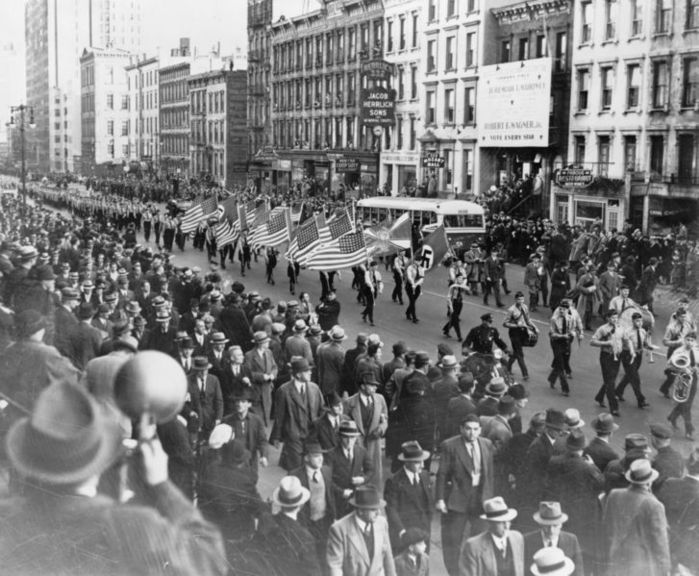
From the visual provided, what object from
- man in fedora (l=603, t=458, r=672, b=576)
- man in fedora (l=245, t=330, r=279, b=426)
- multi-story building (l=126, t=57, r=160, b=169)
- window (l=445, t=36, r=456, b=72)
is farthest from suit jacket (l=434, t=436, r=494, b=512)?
multi-story building (l=126, t=57, r=160, b=169)

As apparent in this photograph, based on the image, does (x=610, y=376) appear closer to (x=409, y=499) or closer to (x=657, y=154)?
(x=409, y=499)

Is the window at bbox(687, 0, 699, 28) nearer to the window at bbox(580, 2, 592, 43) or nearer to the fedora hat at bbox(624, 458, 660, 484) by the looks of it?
the window at bbox(580, 2, 592, 43)

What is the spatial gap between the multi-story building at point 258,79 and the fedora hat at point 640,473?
69.1m

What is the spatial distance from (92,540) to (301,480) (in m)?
1.66

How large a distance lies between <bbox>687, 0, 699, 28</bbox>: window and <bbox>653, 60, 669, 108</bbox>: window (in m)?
1.94

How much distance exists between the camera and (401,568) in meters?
7.02

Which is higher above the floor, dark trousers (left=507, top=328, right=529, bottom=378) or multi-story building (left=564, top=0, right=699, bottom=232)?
multi-story building (left=564, top=0, right=699, bottom=232)

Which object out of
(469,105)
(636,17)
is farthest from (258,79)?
(636,17)

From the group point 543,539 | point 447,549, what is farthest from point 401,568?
point 447,549

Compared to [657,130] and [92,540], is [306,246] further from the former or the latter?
[657,130]

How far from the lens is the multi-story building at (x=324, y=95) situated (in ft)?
201

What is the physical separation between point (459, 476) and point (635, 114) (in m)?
33.3

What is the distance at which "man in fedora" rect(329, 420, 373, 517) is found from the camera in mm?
8336

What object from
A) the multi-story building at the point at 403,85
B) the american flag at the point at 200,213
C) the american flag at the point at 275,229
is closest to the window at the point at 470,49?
the multi-story building at the point at 403,85
